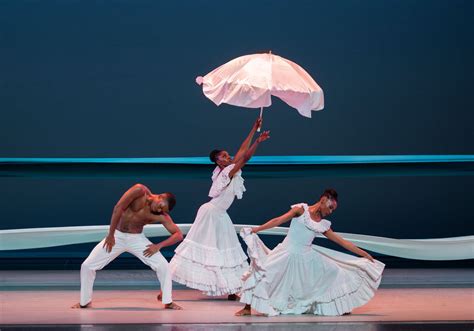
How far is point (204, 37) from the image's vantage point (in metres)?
11.8

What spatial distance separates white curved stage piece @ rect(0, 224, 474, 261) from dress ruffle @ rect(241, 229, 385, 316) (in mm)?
1878

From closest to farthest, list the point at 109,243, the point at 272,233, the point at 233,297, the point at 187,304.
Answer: the point at 109,243, the point at 187,304, the point at 233,297, the point at 272,233

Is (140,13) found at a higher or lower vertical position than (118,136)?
higher

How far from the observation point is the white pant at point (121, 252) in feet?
28.1

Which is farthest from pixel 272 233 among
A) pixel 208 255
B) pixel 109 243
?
pixel 109 243

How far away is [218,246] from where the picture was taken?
9.27 m

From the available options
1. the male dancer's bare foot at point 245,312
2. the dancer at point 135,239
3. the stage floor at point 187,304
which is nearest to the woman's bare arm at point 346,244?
the stage floor at point 187,304

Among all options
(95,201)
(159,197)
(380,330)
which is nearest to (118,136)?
(95,201)

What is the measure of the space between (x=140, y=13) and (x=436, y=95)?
131 inches

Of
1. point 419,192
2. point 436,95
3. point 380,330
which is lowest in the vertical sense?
point 380,330

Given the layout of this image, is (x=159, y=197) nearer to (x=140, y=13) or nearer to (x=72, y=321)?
(x=72, y=321)

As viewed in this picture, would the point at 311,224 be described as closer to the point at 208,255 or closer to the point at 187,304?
the point at 208,255

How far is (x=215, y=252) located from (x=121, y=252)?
927mm

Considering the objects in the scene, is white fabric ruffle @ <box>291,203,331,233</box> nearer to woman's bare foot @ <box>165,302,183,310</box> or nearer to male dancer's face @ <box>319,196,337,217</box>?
male dancer's face @ <box>319,196,337,217</box>
